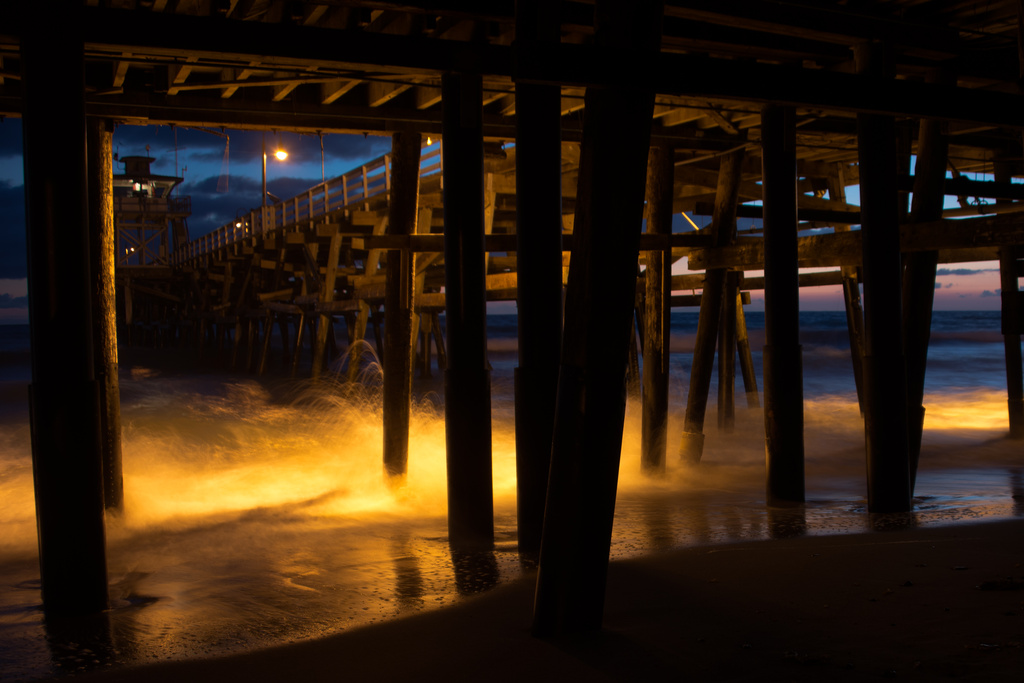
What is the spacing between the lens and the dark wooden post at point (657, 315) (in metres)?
7.46

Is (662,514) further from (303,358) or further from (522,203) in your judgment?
(303,358)

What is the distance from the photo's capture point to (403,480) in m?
6.68

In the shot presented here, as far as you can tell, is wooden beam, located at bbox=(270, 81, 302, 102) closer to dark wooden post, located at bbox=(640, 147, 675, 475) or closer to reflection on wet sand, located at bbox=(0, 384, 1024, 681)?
reflection on wet sand, located at bbox=(0, 384, 1024, 681)

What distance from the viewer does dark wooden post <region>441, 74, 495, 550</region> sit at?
4855mm

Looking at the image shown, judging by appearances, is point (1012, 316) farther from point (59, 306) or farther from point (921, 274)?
point (59, 306)

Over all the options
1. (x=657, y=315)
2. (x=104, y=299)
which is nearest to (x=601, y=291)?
(x=104, y=299)

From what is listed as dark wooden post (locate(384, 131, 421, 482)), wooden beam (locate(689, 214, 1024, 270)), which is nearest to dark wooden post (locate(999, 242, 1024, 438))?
wooden beam (locate(689, 214, 1024, 270))

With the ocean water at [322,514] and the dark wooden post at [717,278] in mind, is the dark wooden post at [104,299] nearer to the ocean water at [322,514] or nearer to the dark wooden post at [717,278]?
the ocean water at [322,514]

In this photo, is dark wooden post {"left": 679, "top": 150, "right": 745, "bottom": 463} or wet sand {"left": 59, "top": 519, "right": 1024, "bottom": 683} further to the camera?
dark wooden post {"left": 679, "top": 150, "right": 745, "bottom": 463}

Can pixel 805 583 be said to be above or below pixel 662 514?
above

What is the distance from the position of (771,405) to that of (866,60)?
2551 millimetres

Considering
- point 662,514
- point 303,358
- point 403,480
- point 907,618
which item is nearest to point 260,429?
point 403,480

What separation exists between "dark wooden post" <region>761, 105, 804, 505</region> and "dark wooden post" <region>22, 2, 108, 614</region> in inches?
177

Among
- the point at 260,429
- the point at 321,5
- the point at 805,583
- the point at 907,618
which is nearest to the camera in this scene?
the point at 907,618
